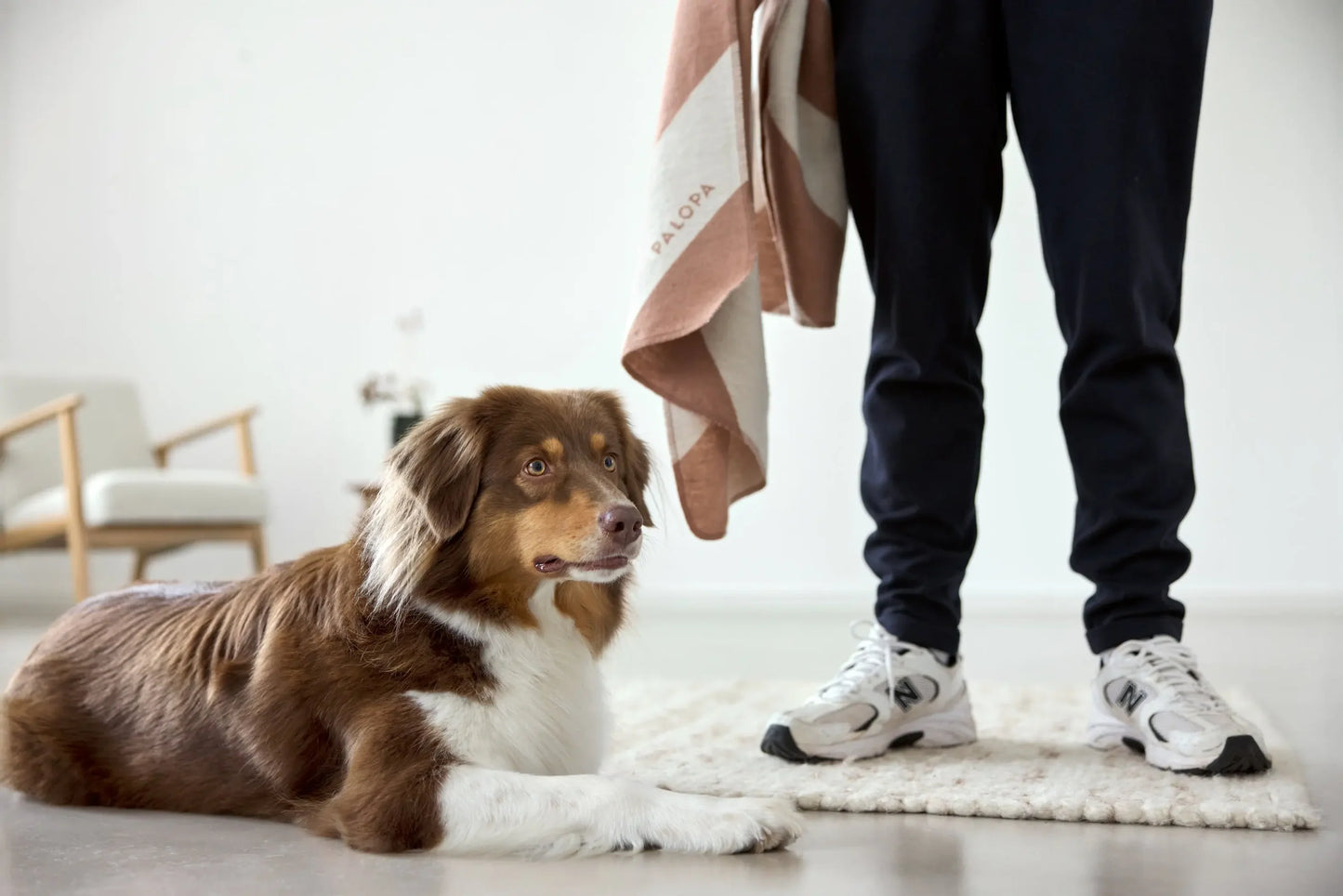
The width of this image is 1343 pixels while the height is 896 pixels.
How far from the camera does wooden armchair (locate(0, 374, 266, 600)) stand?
13.7 ft

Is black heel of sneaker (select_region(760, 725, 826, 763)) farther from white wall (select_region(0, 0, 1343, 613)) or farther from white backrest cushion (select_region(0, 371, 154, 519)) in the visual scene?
white backrest cushion (select_region(0, 371, 154, 519))

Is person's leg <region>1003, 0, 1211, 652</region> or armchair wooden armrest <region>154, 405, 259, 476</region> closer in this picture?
person's leg <region>1003, 0, 1211, 652</region>

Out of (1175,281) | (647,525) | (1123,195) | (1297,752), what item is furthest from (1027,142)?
(1297,752)

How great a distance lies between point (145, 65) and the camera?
6.10 m

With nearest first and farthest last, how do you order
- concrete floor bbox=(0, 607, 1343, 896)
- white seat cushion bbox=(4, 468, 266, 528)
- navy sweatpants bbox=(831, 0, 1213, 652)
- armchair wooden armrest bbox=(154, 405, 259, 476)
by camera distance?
1. concrete floor bbox=(0, 607, 1343, 896)
2. navy sweatpants bbox=(831, 0, 1213, 652)
3. white seat cushion bbox=(4, 468, 266, 528)
4. armchair wooden armrest bbox=(154, 405, 259, 476)

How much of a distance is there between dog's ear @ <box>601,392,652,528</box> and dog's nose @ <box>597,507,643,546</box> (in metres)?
0.20

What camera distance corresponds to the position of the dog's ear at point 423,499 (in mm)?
1445

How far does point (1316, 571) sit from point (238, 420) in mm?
4359

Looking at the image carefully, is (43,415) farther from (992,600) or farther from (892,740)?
(992,600)

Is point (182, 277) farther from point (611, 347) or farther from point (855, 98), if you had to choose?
point (855, 98)

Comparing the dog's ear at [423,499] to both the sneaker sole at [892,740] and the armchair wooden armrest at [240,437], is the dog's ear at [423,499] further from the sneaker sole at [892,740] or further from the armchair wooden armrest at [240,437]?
the armchair wooden armrest at [240,437]

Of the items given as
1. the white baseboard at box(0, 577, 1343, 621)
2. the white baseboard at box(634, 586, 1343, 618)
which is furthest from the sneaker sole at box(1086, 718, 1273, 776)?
the white baseboard at box(634, 586, 1343, 618)

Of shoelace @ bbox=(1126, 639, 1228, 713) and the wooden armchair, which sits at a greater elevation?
shoelace @ bbox=(1126, 639, 1228, 713)

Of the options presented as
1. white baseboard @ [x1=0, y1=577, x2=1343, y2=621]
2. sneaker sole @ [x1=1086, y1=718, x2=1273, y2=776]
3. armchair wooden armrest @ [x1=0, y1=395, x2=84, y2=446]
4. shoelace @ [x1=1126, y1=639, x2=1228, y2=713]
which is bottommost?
white baseboard @ [x1=0, y1=577, x2=1343, y2=621]
